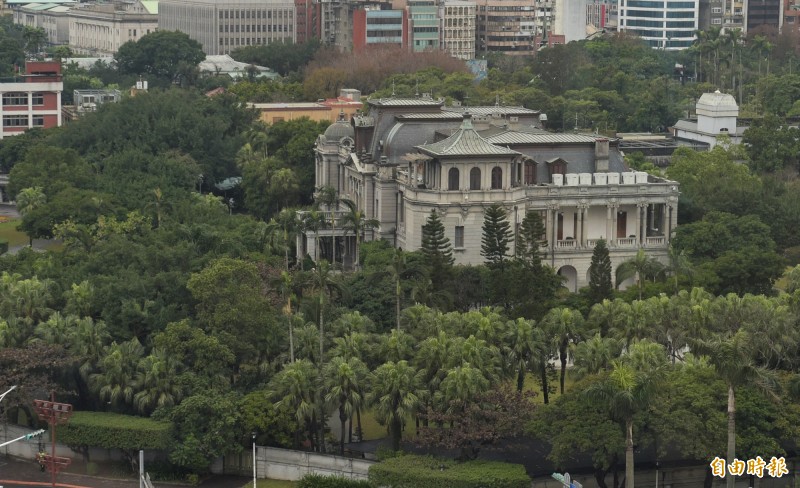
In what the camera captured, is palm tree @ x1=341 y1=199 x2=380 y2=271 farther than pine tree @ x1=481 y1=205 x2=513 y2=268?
Yes

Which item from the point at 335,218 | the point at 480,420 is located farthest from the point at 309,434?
the point at 335,218

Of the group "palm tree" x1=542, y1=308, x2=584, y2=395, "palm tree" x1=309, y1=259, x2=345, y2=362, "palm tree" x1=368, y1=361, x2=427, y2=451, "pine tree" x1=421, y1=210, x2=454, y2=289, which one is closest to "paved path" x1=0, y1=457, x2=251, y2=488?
"palm tree" x1=368, y1=361, x2=427, y2=451

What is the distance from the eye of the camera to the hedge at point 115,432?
93.8 m

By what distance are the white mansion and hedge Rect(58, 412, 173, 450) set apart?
31.4 m

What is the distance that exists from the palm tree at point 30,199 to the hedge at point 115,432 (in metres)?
53.4

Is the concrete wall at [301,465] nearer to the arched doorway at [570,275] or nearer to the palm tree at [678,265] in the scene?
the palm tree at [678,265]

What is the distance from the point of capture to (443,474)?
3516 inches

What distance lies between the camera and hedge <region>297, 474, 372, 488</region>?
90688 mm

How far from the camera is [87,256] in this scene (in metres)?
118

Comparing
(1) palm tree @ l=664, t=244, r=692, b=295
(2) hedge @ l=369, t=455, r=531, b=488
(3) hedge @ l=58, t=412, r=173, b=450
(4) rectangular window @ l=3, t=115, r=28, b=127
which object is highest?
(4) rectangular window @ l=3, t=115, r=28, b=127

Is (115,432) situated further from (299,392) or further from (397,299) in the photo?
(397,299)

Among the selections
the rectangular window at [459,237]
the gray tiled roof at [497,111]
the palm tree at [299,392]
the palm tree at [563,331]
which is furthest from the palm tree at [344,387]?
the gray tiled roof at [497,111]

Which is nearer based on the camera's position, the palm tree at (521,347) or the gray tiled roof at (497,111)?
the palm tree at (521,347)

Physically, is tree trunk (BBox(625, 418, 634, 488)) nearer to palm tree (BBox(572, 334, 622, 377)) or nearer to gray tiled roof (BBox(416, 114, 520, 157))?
palm tree (BBox(572, 334, 622, 377))
